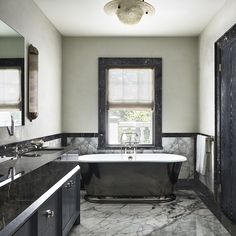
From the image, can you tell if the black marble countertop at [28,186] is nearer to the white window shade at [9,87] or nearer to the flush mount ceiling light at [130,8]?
the white window shade at [9,87]

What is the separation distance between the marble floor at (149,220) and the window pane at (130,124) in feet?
4.12

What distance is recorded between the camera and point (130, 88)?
5566 millimetres

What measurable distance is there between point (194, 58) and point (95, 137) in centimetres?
212

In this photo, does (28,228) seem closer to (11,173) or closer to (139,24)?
(11,173)

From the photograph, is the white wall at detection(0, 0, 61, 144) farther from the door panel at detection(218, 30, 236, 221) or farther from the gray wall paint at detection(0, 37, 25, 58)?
the door panel at detection(218, 30, 236, 221)

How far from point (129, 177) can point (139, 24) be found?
7.24 ft

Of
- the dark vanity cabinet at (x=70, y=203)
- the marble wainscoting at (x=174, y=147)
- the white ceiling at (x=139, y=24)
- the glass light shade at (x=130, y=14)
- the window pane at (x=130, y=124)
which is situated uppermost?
the white ceiling at (x=139, y=24)

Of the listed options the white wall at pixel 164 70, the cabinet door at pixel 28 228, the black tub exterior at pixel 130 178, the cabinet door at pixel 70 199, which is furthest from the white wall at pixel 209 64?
the cabinet door at pixel 28 228

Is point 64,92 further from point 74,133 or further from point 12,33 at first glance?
point 12,33

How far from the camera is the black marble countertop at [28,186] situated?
1.53 meters

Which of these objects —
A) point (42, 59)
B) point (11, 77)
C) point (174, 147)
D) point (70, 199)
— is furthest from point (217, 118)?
point (11, 77)

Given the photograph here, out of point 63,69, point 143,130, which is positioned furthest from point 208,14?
→ point 63,69

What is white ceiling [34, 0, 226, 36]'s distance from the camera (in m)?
3.97

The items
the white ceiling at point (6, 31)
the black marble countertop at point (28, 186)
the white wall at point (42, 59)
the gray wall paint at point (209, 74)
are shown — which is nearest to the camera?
the black marble countertop at point (28, 186)
